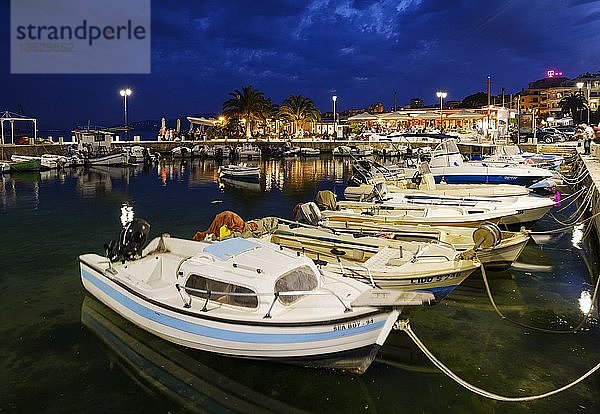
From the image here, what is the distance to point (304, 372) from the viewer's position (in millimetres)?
8125

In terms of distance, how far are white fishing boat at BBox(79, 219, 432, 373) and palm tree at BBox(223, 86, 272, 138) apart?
2950 inches

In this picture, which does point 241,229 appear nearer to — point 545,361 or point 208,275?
point 208,275

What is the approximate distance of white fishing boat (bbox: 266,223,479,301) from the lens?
10195 millimetres

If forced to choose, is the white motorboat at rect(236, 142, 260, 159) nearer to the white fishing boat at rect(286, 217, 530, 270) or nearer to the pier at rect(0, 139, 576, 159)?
the pier at rect(0, 139, 576, 159)

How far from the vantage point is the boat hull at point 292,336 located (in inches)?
293

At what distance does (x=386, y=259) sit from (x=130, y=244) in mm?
5923

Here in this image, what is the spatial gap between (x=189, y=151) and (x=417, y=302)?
220ft

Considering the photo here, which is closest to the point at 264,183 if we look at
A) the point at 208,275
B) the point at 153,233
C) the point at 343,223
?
the point at 153,233

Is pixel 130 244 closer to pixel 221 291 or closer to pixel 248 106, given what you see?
pixel 221 291

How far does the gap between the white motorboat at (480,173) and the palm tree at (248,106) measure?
2267 inches

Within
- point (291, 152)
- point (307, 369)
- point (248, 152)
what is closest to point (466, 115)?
point (291, 152)

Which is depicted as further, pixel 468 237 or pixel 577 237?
pixel 577 237

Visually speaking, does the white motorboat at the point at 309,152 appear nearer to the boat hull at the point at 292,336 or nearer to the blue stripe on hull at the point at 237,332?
the blue stripe on hull at the point at 237,332

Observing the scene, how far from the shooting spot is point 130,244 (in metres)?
10.8
